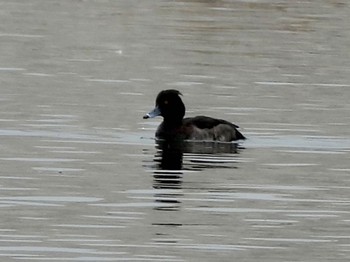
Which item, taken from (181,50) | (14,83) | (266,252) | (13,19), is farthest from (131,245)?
(13,19)

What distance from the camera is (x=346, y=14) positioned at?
41.7m

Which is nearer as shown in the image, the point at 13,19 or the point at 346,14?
the point at 13,19

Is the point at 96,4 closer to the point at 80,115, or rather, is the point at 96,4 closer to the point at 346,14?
the point at 346,14

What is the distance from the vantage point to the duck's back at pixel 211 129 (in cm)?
2036

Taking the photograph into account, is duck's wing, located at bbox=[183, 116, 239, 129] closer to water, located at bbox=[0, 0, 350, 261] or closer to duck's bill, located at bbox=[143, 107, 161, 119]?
water, located at bbox=[0, 0, 350, 261]

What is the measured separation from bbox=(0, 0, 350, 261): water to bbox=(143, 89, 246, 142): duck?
0.63 feet

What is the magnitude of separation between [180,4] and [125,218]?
28654 millimetres

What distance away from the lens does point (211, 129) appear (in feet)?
67.6

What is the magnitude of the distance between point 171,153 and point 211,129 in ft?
4.12

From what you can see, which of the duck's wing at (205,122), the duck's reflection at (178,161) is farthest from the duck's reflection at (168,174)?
the duck's wing at (205,122)

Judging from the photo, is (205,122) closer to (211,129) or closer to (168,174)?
(211,129)

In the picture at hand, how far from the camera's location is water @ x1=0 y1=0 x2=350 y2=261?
13750 millimetres

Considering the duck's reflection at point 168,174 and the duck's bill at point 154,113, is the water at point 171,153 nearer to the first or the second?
the duck's reflection at point 168,174

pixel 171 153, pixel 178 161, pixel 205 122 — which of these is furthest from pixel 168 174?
pixel 205 122
